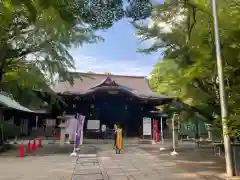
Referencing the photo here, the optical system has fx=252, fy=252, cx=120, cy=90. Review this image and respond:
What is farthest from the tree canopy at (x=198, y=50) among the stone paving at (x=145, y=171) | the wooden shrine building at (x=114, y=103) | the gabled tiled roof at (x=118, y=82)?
the gabled tiled roof at (x=118, y=82)

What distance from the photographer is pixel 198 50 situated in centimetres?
949

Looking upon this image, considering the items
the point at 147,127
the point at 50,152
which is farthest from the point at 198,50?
the point at 147,127

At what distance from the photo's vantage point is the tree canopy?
8820 mm

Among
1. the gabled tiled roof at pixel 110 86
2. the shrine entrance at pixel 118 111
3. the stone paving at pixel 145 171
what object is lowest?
the stone paving at pixel 145 171

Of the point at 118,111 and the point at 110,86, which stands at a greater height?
the point at 110,86

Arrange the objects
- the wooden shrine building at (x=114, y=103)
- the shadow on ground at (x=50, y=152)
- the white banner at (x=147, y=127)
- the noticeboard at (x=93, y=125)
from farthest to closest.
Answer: the wooden shrine building at (x=114, y=103) → the noticeboard at (x=93, y=125) → the white banner at (x=147, y=127) → the shadow on ground at (x=50, y=152)

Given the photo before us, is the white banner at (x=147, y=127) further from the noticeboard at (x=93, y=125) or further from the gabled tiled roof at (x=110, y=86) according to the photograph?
the noticeboard at (x=93, y=125)

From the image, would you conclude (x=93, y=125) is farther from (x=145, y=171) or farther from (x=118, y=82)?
(x=145, y=171)

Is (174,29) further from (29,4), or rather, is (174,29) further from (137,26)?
(29,4)

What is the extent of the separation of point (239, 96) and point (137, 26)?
6624mm

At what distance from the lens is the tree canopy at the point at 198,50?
8820 millimetres

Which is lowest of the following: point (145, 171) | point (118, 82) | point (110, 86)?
point (145, 171)

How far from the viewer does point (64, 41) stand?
50.5ft

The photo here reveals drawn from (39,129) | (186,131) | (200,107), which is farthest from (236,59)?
(39,129)
